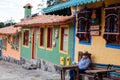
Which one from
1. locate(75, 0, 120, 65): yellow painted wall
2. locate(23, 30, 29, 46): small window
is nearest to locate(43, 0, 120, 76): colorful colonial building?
locate(75, 0, 120, 65): yellow painted wall

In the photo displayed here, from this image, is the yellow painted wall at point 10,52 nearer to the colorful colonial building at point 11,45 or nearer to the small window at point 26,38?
the colorful colonial building at point 11,45

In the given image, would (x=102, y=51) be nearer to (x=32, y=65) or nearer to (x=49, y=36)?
(x=49, y=36)

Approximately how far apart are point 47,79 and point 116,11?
606 cm

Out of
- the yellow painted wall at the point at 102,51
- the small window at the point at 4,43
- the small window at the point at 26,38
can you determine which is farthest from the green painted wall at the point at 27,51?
the yellow painted wall at the point at 102,51

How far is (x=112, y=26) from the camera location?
1123 cm

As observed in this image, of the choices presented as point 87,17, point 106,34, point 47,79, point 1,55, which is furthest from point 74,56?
point 1,55

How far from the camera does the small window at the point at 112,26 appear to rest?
10.9 metres

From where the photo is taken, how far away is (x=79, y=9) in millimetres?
13852

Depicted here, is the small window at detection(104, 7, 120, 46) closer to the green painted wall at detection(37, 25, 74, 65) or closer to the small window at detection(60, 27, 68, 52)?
the green painted wall at detection(37, 25, 74, 65)

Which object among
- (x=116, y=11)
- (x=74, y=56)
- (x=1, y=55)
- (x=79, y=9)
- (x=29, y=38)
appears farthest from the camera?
(x=1, y=55)

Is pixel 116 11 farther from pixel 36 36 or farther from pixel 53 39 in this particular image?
pixel 36 36

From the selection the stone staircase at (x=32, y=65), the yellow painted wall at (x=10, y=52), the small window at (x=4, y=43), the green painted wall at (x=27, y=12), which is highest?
the green painted wall at (x=27, y=12)

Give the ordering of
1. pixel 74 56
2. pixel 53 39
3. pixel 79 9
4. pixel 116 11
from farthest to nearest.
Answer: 1. pixel 53 39
2. pixel 74 56
3. pixel 79 9
4. pixel 116 11

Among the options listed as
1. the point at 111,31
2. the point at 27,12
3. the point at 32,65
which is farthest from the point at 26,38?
the point at 111,31
